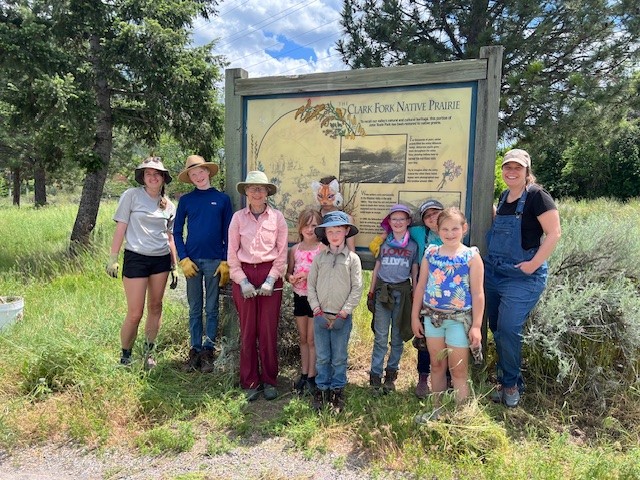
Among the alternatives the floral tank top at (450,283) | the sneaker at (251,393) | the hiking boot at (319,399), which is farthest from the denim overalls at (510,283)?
the sneaker at (251,393)

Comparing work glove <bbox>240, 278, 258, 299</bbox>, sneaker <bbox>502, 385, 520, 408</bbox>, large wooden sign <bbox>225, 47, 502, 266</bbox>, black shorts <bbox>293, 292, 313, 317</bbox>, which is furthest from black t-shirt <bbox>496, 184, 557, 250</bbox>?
work glove <bbox>240, 278, 258, 299</bbox>

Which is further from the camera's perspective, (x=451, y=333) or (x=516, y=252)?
(x=516, y=252)

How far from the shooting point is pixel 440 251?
344cm

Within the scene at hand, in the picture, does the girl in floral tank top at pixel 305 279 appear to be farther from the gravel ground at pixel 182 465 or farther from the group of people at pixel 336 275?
the gravel ground at pixel 182 465

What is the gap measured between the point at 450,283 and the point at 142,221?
2.71 metres

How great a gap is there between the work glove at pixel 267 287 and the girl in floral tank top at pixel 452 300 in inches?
46.1

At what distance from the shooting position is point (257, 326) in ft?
13.4

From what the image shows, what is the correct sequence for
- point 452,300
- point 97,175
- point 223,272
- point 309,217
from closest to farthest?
point 452,300 → point 309,217 → point 223,272 → point 97,175

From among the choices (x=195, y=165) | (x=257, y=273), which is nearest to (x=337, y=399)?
(x=257, y=273)

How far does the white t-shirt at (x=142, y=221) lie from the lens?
13.8 ft

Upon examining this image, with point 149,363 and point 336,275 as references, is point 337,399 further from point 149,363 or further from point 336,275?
point 149,363

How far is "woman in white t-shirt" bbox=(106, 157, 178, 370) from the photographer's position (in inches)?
166

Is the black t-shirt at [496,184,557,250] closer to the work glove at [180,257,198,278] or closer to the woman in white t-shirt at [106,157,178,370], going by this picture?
the work glove at [180,257,198,278]

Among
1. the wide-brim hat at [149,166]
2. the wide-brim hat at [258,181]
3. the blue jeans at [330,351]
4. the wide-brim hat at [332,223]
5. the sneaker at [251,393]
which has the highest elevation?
the wide-brim hat at [149,166]
